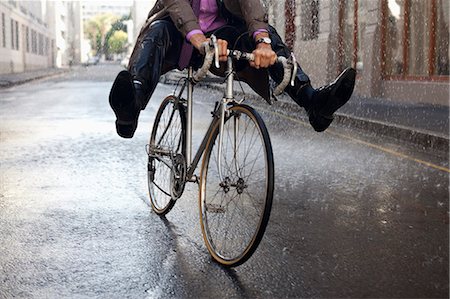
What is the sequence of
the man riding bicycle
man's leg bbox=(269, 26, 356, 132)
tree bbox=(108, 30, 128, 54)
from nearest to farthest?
the man riding bicycle → man's leg bbox=(269, 26, 356, 132) → tree bbox=(108, 30, 128, 54)

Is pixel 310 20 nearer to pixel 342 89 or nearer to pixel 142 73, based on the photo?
pixel 342 89

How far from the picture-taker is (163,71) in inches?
183

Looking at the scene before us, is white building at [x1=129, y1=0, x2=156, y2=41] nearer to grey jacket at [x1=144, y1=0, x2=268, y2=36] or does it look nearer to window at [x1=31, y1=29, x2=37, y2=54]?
window at [x1=31, y1=29, x2=37, y2=54]

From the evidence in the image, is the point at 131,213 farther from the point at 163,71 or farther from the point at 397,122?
the point at 397,122

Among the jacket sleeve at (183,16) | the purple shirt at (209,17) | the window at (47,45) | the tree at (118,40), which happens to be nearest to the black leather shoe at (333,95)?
the purple shirt at (209,17)

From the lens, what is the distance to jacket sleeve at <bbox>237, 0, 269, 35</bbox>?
4.14 metres

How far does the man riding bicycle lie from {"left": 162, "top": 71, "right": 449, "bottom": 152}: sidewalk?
136 inches

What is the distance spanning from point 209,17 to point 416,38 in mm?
14190

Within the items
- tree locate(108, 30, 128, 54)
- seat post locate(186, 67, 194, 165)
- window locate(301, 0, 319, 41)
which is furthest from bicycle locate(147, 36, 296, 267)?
tree locate(108, 30, 128, 54)

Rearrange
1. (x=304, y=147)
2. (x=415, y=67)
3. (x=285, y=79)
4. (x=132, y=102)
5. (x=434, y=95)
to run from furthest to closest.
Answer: (x=415, y=67), (x=434, y=95), (x=304, y=147), (x=132, y=102), (x=285, y=79)

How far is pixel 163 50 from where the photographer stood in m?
4.38

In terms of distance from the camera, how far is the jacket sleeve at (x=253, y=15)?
13.6 feet

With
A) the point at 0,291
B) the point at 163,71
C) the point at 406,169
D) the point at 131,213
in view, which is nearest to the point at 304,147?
the point at 406,169

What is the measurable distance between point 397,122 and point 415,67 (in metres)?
6.27
